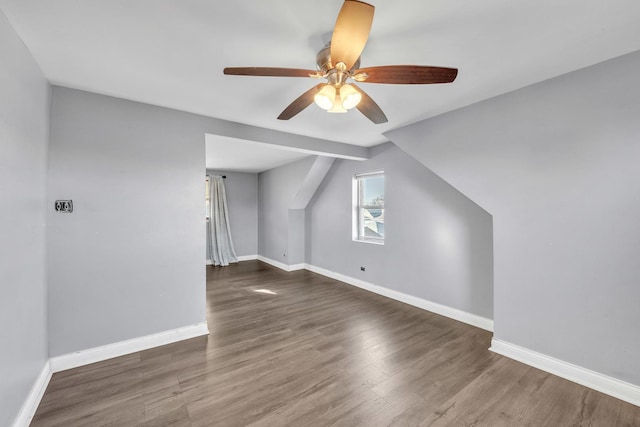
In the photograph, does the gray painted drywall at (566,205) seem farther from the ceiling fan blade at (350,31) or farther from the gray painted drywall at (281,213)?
the gray painted drywall at (281,213)

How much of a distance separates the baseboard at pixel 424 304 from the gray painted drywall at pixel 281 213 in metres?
1.27

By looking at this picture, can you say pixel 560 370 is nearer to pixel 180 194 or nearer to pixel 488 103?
pixel 488 103

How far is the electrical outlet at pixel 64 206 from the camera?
2082mm

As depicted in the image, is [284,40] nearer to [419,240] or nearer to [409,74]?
[409,74]

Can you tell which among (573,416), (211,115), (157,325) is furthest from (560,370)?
(211,115)

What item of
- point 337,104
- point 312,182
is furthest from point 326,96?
point 312,182

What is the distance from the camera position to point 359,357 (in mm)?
2311

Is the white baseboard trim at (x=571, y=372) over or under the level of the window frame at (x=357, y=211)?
under

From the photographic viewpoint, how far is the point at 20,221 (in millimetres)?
1524

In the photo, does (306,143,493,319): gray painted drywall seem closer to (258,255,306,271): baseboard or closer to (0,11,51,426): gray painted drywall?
(258,255,306,271): baseboard

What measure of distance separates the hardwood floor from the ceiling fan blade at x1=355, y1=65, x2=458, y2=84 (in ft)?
6.81

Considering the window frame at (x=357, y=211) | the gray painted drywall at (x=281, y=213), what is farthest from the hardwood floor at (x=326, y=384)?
the gray painted drywall at (x=281, y=213)

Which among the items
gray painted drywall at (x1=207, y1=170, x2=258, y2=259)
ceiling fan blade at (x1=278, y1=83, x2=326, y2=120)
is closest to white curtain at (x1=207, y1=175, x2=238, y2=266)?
gray painted drywall at (x1=207, y1=170, x2=258, y2=259)

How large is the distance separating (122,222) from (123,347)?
3.77ft
